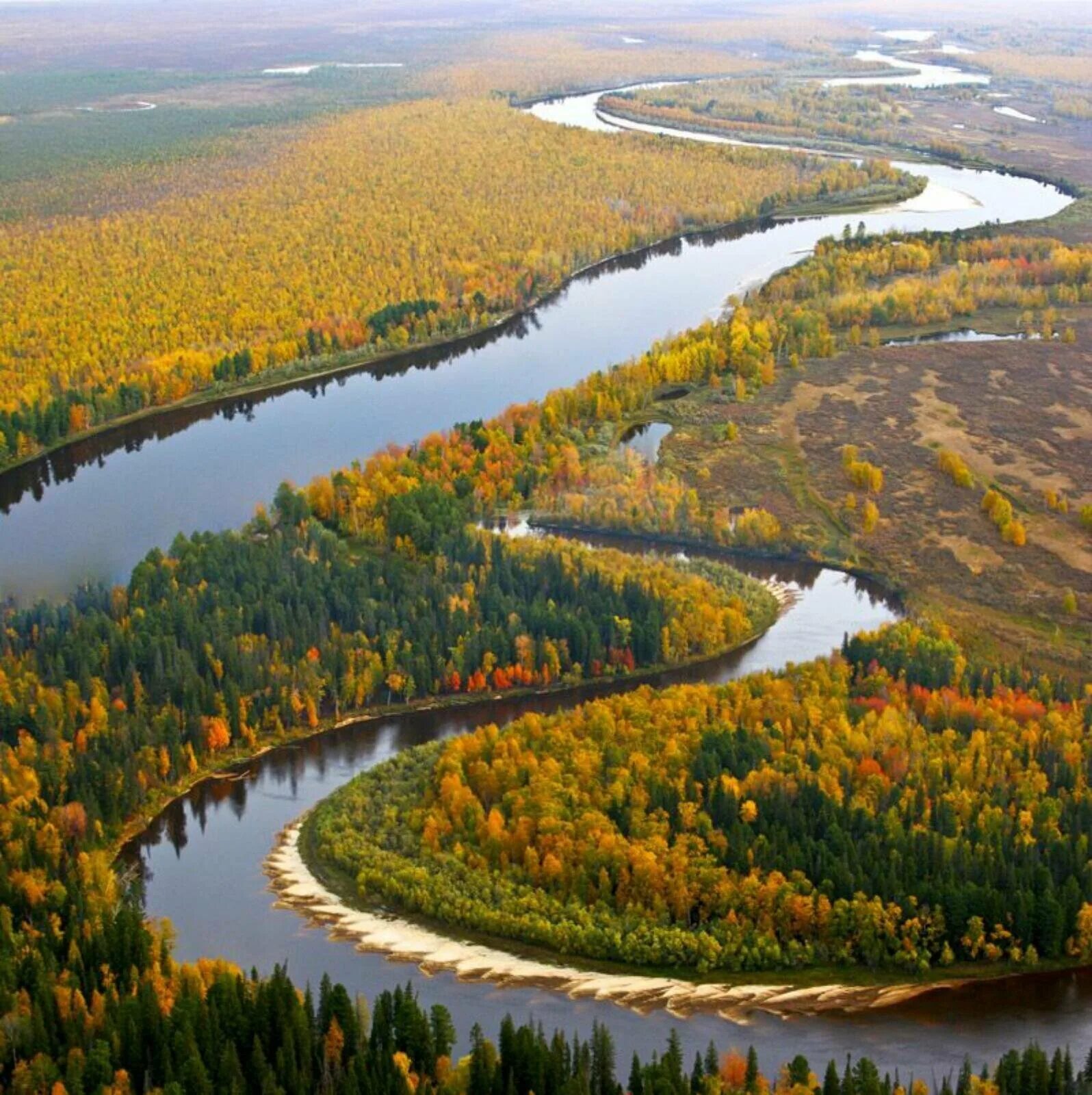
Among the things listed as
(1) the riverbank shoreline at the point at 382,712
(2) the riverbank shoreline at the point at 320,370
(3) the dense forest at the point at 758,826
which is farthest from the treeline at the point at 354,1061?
(2) the riverbank shoreline at the point at 320,370

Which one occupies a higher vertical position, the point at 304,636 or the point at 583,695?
the point at 304,636

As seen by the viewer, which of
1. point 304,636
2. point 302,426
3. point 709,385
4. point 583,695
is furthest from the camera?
point 709,385

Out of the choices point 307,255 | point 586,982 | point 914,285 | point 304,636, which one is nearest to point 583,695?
point 304,636

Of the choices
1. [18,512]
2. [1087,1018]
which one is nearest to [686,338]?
[18,512]

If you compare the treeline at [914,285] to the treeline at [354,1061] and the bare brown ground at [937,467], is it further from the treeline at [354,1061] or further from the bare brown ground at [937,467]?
the treeline at [354,1061]

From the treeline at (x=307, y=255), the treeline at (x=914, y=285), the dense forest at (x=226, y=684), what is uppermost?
the treeline at (x=307, y=255)

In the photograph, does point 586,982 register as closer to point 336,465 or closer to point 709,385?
point 336,465
